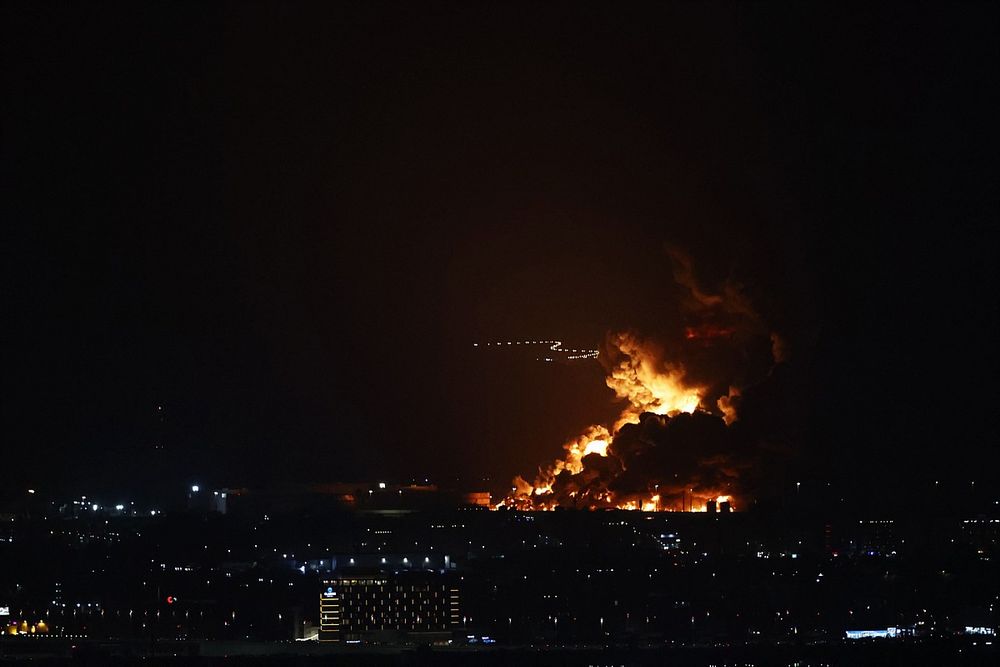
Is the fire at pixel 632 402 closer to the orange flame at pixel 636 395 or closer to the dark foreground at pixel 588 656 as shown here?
the orange flame at pixel 636 395

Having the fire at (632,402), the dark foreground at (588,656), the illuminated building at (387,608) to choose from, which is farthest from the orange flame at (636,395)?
the dark foreground at (588,656)

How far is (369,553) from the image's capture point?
212 ft

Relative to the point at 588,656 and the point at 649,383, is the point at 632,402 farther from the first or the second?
the point at 588,656

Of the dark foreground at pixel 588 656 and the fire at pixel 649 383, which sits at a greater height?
the fire at pixel 649 383

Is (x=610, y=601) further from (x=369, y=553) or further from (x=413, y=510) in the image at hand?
(x=413, y=510)

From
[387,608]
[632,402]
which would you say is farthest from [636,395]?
[387,608]

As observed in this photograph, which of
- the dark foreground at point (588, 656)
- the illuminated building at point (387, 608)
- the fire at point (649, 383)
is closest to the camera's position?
the dark foreground at point (588, 656)

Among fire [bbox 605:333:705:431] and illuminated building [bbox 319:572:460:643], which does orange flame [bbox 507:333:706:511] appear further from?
illuminated building [bbox 319:572:460:643]

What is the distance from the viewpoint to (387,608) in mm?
51375

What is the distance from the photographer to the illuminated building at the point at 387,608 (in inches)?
1975

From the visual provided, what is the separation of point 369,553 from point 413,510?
6.29 metres

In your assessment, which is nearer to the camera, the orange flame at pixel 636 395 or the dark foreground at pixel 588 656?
the dark foreground at pixel 588 656

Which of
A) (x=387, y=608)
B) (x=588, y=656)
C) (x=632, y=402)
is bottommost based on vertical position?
(x=588, y=656)

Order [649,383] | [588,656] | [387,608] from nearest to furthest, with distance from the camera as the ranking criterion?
[588,656] < [387,608] < [649,383]
